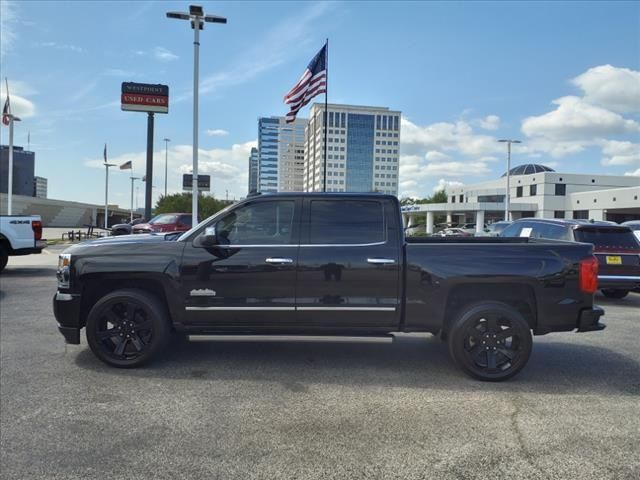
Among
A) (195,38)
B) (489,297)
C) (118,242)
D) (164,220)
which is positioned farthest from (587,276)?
(164,220)

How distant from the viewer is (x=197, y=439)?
3.42 meters

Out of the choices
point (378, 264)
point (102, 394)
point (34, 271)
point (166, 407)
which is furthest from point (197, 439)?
point (34, 271)

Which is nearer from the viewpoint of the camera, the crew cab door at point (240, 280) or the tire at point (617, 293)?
the crew cab door at point (240, 280)

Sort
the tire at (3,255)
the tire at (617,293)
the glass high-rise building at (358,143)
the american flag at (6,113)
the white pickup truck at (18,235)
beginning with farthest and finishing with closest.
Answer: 1. the glass high-rise building at (358,143)
2. the american flag at (6,113)
3. the tire at (3,255)
4. the white pickup truck at (18,235)
5. the tire at (617,293)

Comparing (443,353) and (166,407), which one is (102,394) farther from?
(443,353)

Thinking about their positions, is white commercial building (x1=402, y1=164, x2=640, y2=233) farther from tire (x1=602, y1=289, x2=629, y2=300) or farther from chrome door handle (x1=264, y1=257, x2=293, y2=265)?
chrome door handle (x1=264, y1=257, x2=293, y2=265)

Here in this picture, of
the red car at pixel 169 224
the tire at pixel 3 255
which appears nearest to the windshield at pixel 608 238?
the tire at pixel 3 255

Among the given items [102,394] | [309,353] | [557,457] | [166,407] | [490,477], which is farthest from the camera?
[309,353]

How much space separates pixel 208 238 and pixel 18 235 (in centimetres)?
1014

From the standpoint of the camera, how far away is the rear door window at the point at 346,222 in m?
4.88

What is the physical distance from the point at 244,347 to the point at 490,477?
3.46 m

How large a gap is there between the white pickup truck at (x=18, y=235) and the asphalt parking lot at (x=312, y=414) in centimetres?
758

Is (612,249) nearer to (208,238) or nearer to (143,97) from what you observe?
(208,238)

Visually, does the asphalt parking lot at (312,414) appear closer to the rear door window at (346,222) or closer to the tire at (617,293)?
the rear door window at (346,222)
